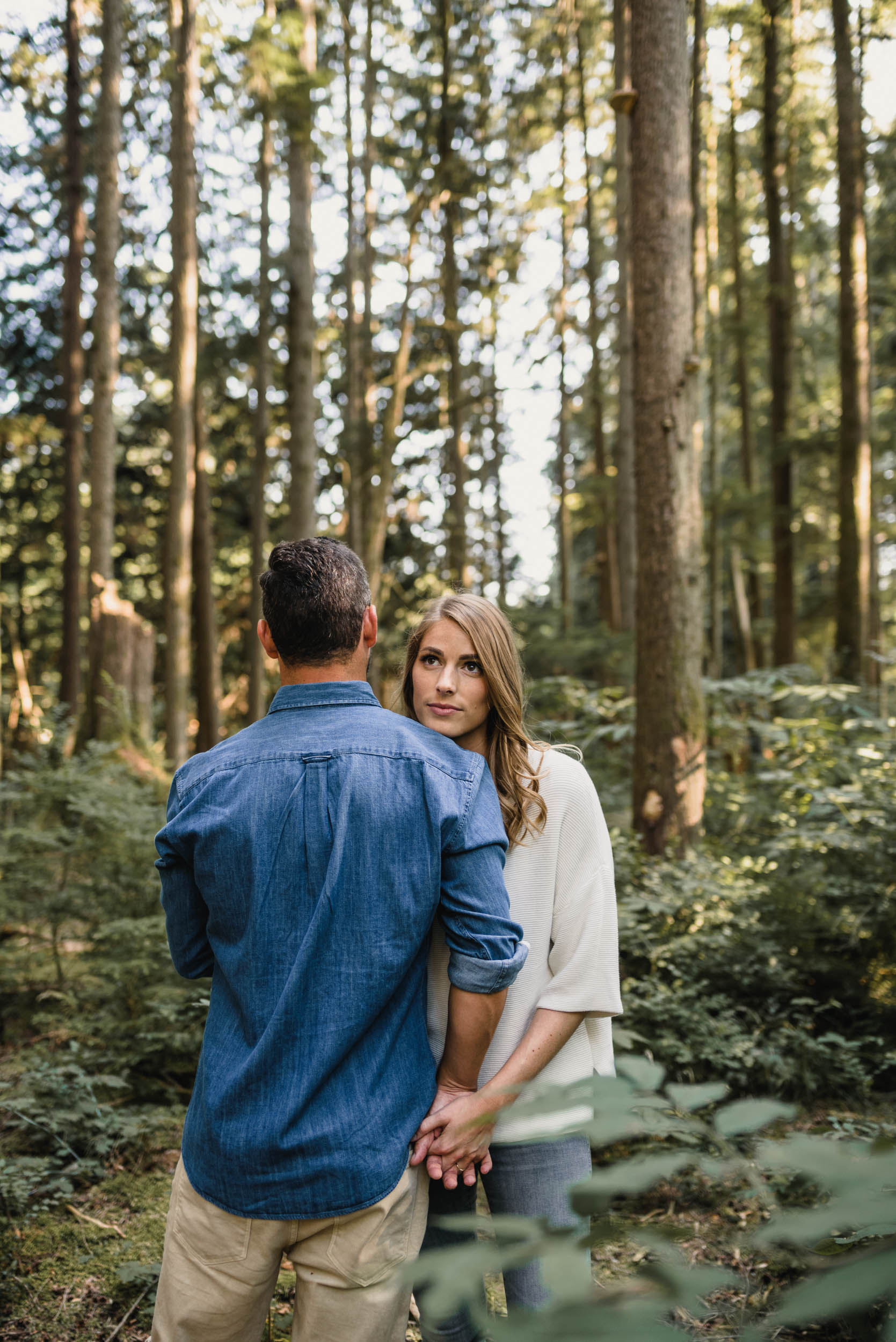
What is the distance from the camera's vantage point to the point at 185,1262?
5.92 ft

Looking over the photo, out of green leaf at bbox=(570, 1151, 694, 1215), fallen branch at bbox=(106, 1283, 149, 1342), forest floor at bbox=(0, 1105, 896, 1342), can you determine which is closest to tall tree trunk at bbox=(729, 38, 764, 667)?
forest floor at bbox=(0, 1105, 896, 1342)

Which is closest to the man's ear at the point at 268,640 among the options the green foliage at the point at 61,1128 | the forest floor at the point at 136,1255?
the forest floor at the point at 136,1255

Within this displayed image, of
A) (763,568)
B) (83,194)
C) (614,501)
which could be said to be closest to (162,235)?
(83,194)

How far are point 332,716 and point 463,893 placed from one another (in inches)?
18.8

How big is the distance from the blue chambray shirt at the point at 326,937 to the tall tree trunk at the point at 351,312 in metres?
13.0

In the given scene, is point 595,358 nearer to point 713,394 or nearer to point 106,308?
point 713,394

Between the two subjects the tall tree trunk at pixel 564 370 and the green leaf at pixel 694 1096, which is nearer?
the green leaf at pixel 694 1096

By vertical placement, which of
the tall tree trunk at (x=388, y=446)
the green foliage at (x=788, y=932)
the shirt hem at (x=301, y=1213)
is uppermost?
the tall tree trunk at (x=388, y=446)

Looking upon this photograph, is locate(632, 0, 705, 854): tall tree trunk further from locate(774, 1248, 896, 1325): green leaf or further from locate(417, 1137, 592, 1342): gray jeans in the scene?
locate(774, 1248, 896, 1325): green leaf

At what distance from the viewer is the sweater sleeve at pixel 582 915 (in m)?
2.06

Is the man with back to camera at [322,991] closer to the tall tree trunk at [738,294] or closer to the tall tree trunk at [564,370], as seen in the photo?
the tall tree trunk at [564,370]

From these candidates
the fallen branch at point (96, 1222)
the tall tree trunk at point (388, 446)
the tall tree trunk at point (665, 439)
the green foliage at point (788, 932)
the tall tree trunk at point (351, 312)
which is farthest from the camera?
the tall tree trunk at point (351, 312)

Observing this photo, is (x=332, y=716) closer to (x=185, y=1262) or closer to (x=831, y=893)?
(x=185, y=1262)

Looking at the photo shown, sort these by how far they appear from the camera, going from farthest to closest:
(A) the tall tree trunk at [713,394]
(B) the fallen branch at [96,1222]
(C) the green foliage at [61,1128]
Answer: (A) the tall tree trunk at [713,394], (C) the green foliage at [61,1128], (B) the fallen branch at [96,1222]
